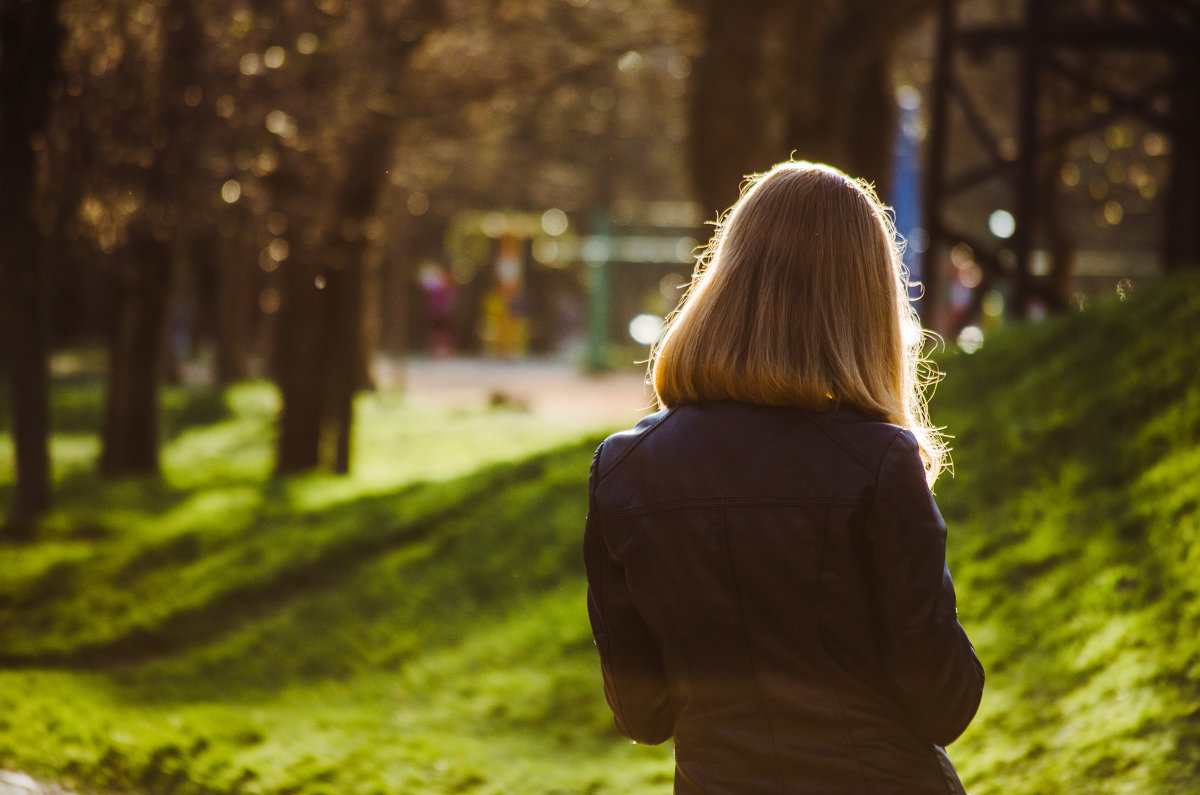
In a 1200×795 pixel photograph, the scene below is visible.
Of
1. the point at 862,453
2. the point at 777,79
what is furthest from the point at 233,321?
the point at 862,453

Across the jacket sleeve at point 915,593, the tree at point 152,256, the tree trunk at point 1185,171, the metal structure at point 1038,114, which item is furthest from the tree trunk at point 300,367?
the jacket sleeve at point 915,593

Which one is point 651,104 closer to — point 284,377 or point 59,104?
point 284,377

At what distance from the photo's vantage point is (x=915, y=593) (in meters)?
1.92

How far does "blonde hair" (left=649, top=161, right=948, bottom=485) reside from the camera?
6.57 ft

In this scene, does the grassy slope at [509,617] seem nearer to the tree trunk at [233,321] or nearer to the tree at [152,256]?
the tree at [152,256]

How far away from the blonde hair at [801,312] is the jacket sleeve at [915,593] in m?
0.15

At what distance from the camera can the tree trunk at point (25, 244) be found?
31.3 feet

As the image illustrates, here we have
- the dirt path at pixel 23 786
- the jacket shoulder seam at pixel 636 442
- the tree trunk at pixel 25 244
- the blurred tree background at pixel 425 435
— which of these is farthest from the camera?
the tree trunk at pixel 25 244

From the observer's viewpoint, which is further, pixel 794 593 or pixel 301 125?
pixel 301 125

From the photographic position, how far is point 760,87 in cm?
1200

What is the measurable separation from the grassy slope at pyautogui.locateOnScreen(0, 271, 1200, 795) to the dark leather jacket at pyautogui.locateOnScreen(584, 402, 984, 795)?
9.53 feet

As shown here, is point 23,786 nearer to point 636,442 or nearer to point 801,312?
point 636,442

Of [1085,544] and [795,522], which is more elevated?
[795,522]

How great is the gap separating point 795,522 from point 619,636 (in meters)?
0.40
